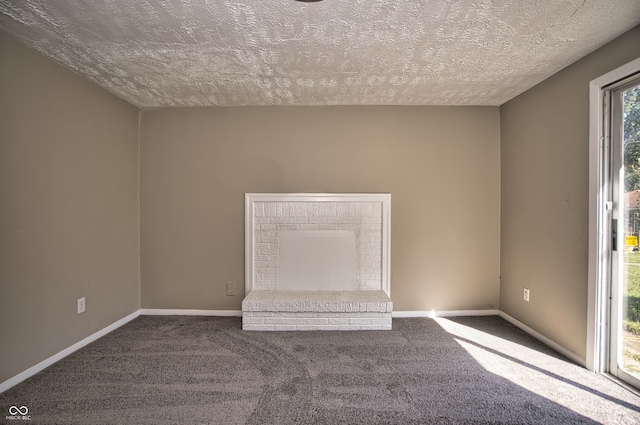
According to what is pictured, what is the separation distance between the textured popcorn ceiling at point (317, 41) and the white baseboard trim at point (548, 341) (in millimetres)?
2281

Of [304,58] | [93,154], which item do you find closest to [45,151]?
[93,154]

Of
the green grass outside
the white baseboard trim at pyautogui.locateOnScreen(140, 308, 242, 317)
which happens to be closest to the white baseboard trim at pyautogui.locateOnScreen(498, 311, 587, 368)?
Result: the green grass outside

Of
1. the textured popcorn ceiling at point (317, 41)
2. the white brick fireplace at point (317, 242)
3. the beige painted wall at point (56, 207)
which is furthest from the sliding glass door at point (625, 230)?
the beige painted wall at point (56, 207)

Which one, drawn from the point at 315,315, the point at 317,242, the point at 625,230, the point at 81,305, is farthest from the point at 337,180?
the point at 81,305

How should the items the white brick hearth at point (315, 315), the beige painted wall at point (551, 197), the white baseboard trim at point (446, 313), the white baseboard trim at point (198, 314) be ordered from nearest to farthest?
the white baseboard trim at point (198, 314), the beige painted wall at point (551, 197), the white brick hearth at point (315, 315), the white baseboard trim at point (446, 313)

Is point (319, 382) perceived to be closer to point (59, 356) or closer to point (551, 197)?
point (59, 356)

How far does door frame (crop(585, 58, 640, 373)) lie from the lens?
2137mm

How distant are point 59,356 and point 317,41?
309 cm

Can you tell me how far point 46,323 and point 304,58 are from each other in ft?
9.16

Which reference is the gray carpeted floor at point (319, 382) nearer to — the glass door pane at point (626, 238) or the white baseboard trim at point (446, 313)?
the glass door pane at point (626, 238)

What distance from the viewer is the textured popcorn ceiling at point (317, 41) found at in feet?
5.56

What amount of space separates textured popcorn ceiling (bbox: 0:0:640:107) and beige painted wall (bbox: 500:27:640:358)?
0.59 ft

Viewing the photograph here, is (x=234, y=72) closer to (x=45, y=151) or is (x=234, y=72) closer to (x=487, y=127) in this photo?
(x=45, y=151)

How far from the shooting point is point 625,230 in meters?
2.05
